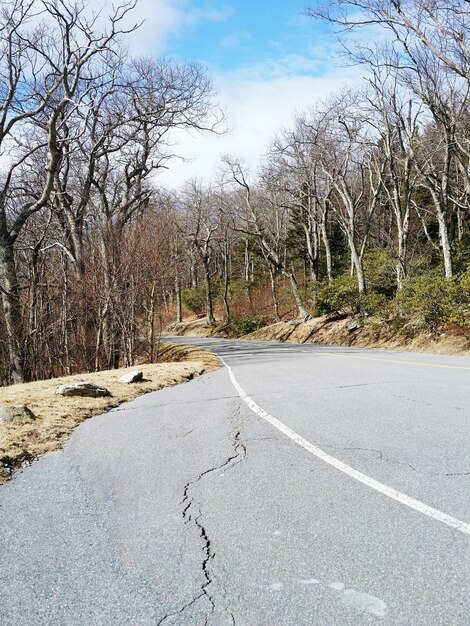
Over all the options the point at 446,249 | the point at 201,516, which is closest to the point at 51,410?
the point at 201,516

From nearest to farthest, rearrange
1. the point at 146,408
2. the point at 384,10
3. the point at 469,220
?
the point at 146,408
the point at 384,10
the point at 469,220

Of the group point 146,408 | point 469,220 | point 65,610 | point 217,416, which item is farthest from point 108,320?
point 469,220

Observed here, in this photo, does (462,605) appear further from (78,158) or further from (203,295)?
(203,295)

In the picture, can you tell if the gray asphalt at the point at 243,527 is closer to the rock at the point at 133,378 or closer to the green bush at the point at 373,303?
the rock at the point at 133,378

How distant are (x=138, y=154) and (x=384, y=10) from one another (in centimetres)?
1264

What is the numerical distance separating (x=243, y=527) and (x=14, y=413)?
4643mm

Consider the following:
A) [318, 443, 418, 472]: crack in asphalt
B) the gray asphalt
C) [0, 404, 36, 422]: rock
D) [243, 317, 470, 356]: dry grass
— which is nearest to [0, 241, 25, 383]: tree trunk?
[0, 404, 36, 422]: rock

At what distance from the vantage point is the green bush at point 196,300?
52.7 meters

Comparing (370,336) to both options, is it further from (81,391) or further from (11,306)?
(81,391)

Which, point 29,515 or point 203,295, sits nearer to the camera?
point 29,515

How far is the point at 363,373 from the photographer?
1005 centimetres

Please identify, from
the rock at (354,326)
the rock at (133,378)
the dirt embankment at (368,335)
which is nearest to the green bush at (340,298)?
the dirt embankment at (368,335)

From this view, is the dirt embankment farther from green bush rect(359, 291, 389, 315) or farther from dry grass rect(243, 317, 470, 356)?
green bush rect(359, 291, 389, 315)

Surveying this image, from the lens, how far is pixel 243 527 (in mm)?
3133
